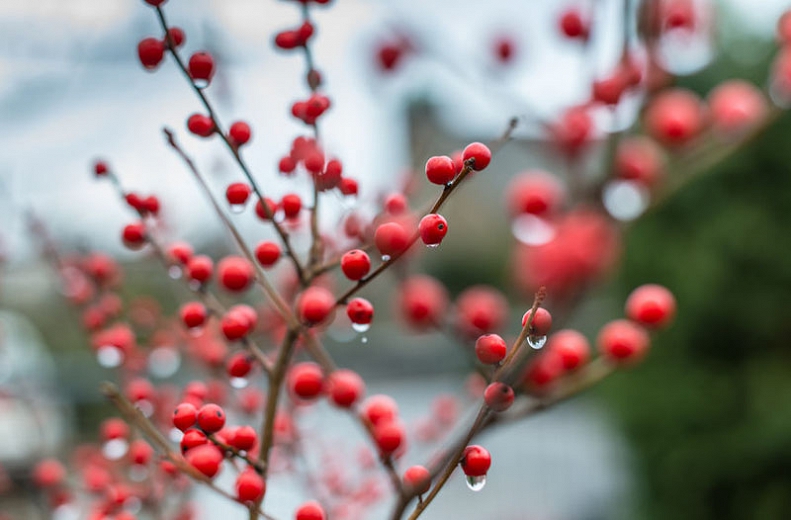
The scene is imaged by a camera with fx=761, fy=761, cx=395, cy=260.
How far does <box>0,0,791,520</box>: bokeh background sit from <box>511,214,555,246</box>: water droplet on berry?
12cm

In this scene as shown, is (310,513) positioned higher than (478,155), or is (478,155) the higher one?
(478,155)

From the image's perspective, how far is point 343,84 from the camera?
6.24 ft

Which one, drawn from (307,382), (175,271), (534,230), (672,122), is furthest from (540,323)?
(672,122)

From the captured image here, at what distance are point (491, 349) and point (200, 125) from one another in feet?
0.91

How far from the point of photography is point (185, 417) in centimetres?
51

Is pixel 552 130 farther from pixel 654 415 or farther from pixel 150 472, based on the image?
pixel 654 415

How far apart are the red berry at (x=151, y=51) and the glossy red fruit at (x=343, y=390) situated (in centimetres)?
29

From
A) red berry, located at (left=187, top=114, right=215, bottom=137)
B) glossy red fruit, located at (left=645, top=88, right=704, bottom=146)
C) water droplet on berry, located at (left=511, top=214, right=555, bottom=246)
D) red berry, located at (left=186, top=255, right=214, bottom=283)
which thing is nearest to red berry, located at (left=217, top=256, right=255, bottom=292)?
red berry, located at (left=186, top=255, right=214, bottom=283)

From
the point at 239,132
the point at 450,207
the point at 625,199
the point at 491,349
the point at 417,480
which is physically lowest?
the point at 450,207

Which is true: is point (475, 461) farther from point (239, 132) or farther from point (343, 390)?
point (239, 132)

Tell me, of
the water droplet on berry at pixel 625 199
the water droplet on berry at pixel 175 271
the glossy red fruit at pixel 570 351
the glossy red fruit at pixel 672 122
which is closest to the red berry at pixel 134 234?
the water droplet on berry at pixel 175 271

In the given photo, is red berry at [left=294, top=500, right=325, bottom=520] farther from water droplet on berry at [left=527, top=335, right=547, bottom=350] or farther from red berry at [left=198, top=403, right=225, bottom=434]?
water droplet on berry at [left=527, top=335, right=547, bottom=350]

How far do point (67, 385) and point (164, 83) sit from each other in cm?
447

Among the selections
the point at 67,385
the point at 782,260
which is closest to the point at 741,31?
the point at 782,260
